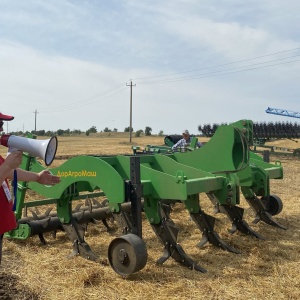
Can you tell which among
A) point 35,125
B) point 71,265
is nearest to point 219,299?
point 71,265

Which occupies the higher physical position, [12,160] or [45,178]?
[12,160]

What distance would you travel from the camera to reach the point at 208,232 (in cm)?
524

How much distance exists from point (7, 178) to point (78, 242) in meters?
2.23

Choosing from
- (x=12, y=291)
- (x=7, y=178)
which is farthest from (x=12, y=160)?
(x=12, y=291)

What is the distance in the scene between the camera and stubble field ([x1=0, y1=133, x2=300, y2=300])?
144 inches

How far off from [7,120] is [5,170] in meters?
0.33

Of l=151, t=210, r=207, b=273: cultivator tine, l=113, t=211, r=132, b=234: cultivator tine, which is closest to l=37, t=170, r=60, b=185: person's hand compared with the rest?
l=113, t=211, r=132, b=234: cultivator tine

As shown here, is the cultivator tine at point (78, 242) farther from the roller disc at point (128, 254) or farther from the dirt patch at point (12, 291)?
the dirt patch at point (12, 291)

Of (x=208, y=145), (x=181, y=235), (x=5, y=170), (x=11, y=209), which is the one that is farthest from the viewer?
(x=181, y=235)

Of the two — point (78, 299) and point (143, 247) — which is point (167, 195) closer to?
point (143, 247)

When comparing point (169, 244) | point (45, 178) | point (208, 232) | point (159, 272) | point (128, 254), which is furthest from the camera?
point (208, 232)

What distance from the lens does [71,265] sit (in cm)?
448

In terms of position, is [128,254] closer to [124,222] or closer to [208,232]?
[124,222]

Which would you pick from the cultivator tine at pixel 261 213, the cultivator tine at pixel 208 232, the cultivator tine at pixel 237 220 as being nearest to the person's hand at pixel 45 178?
the cultivator tine at pixel 208 232
